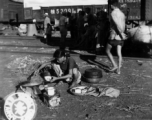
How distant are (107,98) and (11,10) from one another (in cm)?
2031

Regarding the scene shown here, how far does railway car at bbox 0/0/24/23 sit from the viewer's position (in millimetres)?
22109

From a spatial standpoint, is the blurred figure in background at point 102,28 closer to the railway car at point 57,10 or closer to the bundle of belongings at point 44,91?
the bundle of belongings at point 44,91

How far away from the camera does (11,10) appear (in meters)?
23.4

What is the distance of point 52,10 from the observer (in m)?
21.5

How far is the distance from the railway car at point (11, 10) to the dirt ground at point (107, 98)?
50.2 feet

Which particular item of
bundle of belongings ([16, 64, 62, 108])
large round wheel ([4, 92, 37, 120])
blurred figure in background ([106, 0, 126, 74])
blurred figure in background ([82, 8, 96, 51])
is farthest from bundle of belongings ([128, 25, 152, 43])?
large round wheel ([4, 92, 37, 120])

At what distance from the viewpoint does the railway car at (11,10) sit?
2211cm

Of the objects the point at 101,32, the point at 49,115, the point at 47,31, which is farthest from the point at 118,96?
the point at 47,31

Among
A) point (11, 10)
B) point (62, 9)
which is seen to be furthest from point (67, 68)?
point (11, 10)

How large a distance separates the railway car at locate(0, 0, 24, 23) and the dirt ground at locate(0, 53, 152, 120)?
15310mm

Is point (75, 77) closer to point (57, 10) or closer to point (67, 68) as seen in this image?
point (67, 68)

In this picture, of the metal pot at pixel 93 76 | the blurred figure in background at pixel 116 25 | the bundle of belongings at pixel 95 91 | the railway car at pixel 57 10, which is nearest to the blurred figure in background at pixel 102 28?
the blurred figure in background at pixel 116 25

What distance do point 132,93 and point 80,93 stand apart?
1201mm

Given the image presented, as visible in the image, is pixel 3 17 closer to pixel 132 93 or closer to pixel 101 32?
pixel 101 32
